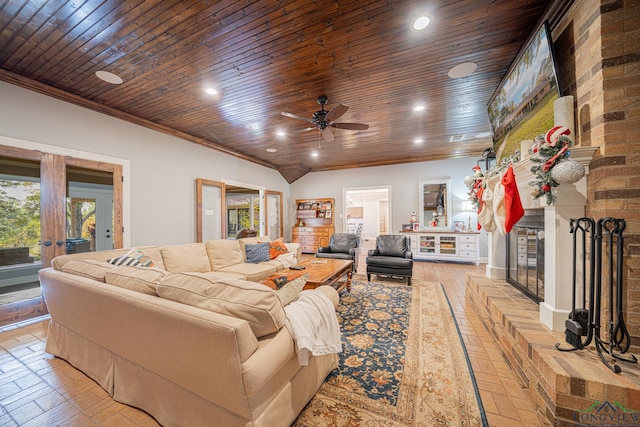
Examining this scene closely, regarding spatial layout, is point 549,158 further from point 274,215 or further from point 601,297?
point 274,215

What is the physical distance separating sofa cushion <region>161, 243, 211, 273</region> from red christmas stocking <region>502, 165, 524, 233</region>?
378cm

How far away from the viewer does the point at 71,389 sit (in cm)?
164

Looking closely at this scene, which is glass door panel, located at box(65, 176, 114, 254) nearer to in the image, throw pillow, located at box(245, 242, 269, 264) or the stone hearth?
throw pillow, located at box(245, 242, 269, 264)

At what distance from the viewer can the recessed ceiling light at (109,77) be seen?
8.66ft

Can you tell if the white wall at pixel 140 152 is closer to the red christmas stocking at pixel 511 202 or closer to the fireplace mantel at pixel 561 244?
the red christmas stocking at pixel 511 202

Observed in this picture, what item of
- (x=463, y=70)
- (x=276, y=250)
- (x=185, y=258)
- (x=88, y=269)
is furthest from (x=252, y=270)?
(x=463, y=70)

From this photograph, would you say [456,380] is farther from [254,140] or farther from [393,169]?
[393,169]

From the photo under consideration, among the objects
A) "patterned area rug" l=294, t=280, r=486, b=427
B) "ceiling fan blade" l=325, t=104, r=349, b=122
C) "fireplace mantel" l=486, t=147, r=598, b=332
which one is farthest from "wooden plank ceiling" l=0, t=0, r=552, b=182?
"patterned area rug" l=294, t=280, r=486, b=427

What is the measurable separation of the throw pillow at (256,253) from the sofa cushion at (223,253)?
136 millimetres

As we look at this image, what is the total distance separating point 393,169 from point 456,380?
583 cm

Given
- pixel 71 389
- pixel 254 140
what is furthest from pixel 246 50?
pixel 71 389

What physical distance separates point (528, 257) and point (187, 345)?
10.7 feet

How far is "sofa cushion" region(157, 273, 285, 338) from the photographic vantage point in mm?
1077

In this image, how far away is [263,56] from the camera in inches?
92.2
